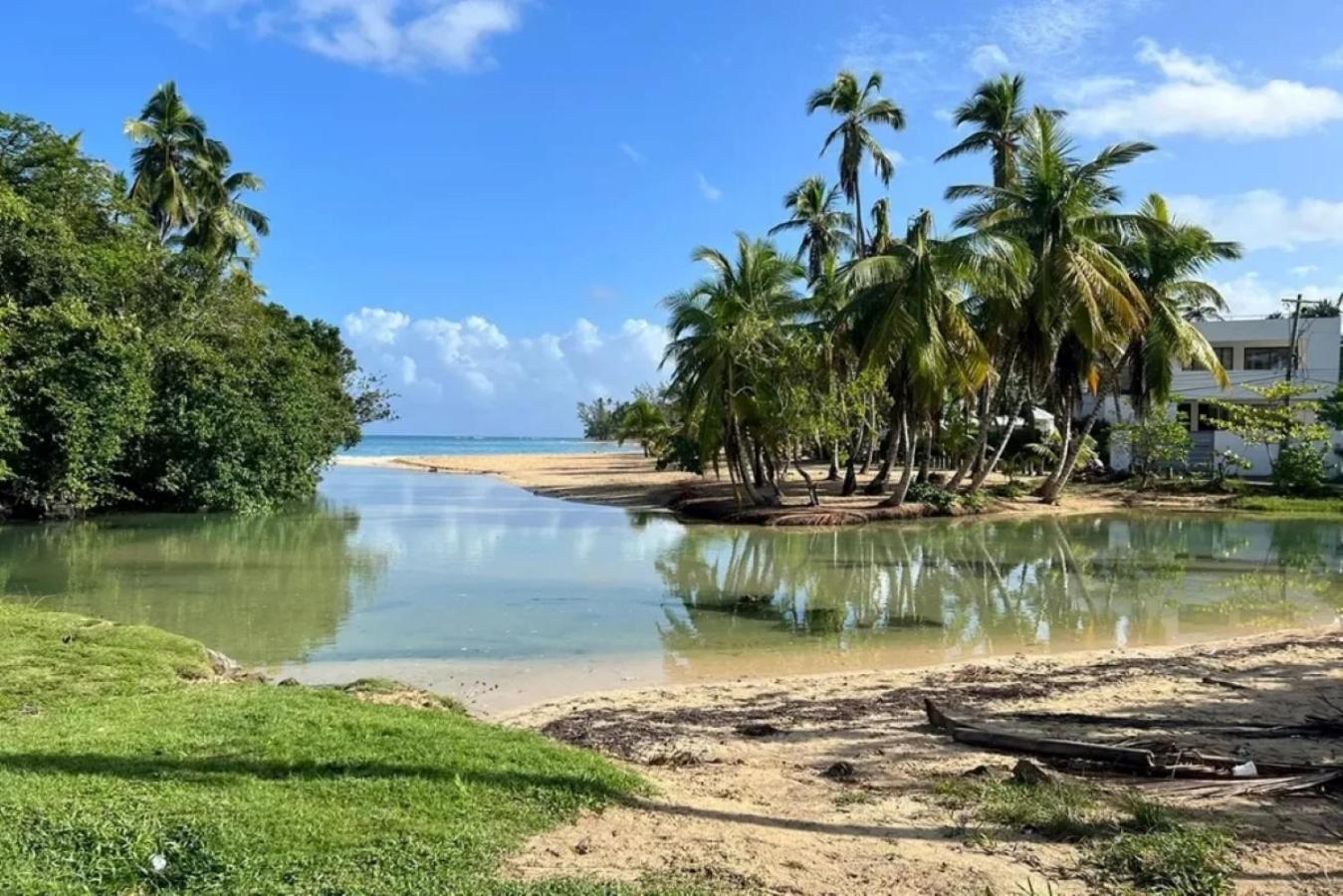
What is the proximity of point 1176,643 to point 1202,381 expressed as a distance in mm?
33500

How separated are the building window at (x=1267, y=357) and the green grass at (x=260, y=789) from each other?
43.2 meters

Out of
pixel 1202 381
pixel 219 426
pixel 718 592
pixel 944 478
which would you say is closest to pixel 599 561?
pixel 718 592

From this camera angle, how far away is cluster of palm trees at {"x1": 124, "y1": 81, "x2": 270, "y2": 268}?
→ 3512 centimetres

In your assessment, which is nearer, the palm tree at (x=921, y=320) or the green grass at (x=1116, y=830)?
the green grass at (x=1116, y=830)

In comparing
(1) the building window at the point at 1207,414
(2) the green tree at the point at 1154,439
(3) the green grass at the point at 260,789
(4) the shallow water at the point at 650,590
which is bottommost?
(4) the shallow water at the point at 650,590

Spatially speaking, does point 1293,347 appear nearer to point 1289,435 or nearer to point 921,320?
point 1289,435

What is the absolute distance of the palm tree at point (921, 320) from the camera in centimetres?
2506

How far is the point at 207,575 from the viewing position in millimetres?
16375

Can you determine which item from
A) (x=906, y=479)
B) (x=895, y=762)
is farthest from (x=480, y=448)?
(x=895, y=762)

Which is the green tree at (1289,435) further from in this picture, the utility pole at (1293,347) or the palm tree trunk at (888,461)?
the palm tree trunk at (888,461)

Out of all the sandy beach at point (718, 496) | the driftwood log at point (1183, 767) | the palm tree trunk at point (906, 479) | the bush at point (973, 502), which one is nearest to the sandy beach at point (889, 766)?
the driftwood log at point (1183, 767)

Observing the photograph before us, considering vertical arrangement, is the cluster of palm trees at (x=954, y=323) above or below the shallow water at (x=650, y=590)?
above

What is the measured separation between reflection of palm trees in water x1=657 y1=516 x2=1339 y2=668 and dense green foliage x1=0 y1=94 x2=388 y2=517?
14.1 meters

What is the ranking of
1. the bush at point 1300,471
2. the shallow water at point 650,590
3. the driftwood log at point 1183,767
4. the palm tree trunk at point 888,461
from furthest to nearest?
1. the bush at point 1300,471
2. the palm tree trunk at point 888,461
3. the shallow water at point 650,590
4. the driftwood log at point 1183,767
